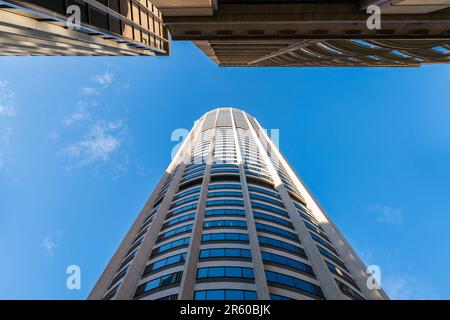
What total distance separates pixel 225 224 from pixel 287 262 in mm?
7717

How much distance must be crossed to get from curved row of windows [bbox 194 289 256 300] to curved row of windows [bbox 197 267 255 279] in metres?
1.55

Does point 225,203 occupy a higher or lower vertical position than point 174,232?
higher

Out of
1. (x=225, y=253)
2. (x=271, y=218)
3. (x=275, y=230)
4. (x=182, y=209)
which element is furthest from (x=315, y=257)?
(x=182, y=209)

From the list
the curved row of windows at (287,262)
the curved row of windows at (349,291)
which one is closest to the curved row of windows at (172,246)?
the curved row of windows at (287,262)

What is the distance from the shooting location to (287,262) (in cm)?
2512

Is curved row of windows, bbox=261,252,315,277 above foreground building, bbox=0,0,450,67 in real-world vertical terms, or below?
below

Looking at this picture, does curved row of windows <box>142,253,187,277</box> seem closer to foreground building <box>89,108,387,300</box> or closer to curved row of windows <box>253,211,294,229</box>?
foreground building <box>89,108,387,300</box>

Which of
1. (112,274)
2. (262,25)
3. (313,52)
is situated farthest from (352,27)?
(112,274)

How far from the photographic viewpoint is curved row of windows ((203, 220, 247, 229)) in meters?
29.1

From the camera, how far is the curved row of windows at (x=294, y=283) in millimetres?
22016

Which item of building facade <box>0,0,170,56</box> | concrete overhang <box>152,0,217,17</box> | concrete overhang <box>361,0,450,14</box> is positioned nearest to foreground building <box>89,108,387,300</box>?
building facade <box>0,0,170,56</box>

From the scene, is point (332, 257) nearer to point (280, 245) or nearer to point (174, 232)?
point (280, 245)

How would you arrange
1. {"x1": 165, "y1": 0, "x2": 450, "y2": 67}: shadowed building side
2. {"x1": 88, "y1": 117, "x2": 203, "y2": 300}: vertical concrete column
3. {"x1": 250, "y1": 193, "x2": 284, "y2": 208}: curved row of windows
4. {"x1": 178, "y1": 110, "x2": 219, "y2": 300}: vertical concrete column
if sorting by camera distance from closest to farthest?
{"x1": 165, "y1": 0, "x2": 450, "y2": 67}: shadowed building side
{"x1": 178, "y1": 110, "x2": 219, "y2": 300}: vertical concrete column
{"x1": 88, "y1": 117, "x2": 203, "y2": 300}: vertical concrete column
{"x1": 250, "y1": 193, "x2": 284, "y2": 208}: curved row of windows
